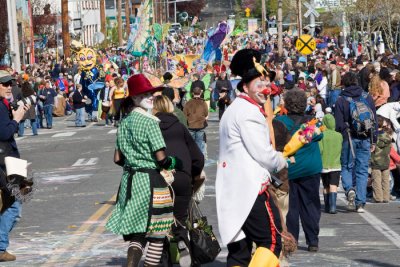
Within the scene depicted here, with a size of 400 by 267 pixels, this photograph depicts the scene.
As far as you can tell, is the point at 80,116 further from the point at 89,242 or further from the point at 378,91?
the point at 89,242

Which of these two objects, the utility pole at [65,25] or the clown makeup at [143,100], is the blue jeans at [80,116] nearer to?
the utility pole at [65,25]

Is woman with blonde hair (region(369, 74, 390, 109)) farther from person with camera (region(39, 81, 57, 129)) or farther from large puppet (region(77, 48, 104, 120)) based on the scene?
large puppet (region(77, 48, 104, 120))

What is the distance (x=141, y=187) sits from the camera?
9773mm

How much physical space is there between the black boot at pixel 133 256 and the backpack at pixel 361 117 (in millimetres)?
6734

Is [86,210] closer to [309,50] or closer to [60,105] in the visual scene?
[60,105]

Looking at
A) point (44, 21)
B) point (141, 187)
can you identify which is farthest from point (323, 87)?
point (44, 21)

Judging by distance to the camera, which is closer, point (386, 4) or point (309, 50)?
point (309, 50)

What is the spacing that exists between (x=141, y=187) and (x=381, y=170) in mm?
8548

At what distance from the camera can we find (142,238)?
9953 mm

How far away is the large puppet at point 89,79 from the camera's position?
42.9m

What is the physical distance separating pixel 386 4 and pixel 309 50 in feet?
34.3

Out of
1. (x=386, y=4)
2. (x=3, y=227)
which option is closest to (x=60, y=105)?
(x=386, y=4)

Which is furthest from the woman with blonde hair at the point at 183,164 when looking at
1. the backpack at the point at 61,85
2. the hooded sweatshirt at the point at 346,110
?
the backpack at the point at 61,85

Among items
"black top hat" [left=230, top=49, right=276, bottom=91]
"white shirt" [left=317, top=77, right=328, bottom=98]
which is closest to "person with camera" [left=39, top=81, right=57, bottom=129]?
"white shirt" [left=317, top=77, right=328, bottom=98]
